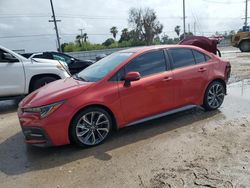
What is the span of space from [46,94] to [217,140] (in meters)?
2.86

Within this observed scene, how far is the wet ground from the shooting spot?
3.56 meters

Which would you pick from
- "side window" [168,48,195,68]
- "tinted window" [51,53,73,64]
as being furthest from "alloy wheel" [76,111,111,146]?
"tinted window" [51,53,73,64]

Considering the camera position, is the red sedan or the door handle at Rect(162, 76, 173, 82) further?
the door handle at Rect(162, 76, 173, 82)

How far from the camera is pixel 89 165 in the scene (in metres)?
4.08

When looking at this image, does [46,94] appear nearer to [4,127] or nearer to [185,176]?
[4,127]

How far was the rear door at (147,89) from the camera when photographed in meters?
4.91

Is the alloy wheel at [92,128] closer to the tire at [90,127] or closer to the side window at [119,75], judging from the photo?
the tire at [90,127]

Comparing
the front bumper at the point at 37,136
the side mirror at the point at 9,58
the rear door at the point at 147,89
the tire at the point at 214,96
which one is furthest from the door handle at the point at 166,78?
the side mirror at the point at 9,58

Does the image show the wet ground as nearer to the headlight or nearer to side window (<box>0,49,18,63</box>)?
the headlight

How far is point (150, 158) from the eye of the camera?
413 cm

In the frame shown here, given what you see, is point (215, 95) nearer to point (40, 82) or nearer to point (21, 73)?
point (40, 82)

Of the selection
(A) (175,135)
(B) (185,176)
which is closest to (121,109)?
(A) (175,135)

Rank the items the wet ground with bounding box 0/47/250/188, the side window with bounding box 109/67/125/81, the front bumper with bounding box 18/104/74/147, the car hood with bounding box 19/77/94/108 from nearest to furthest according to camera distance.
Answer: the wet ground with bounding box 0/47/250/188 → the front bumper with bounding box 18/104/74/147 → the car hood with bounding box 19/77/94/108 → the side window with bounding box 109/67/125/81

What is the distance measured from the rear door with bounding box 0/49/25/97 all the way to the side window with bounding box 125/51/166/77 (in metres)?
4.01
